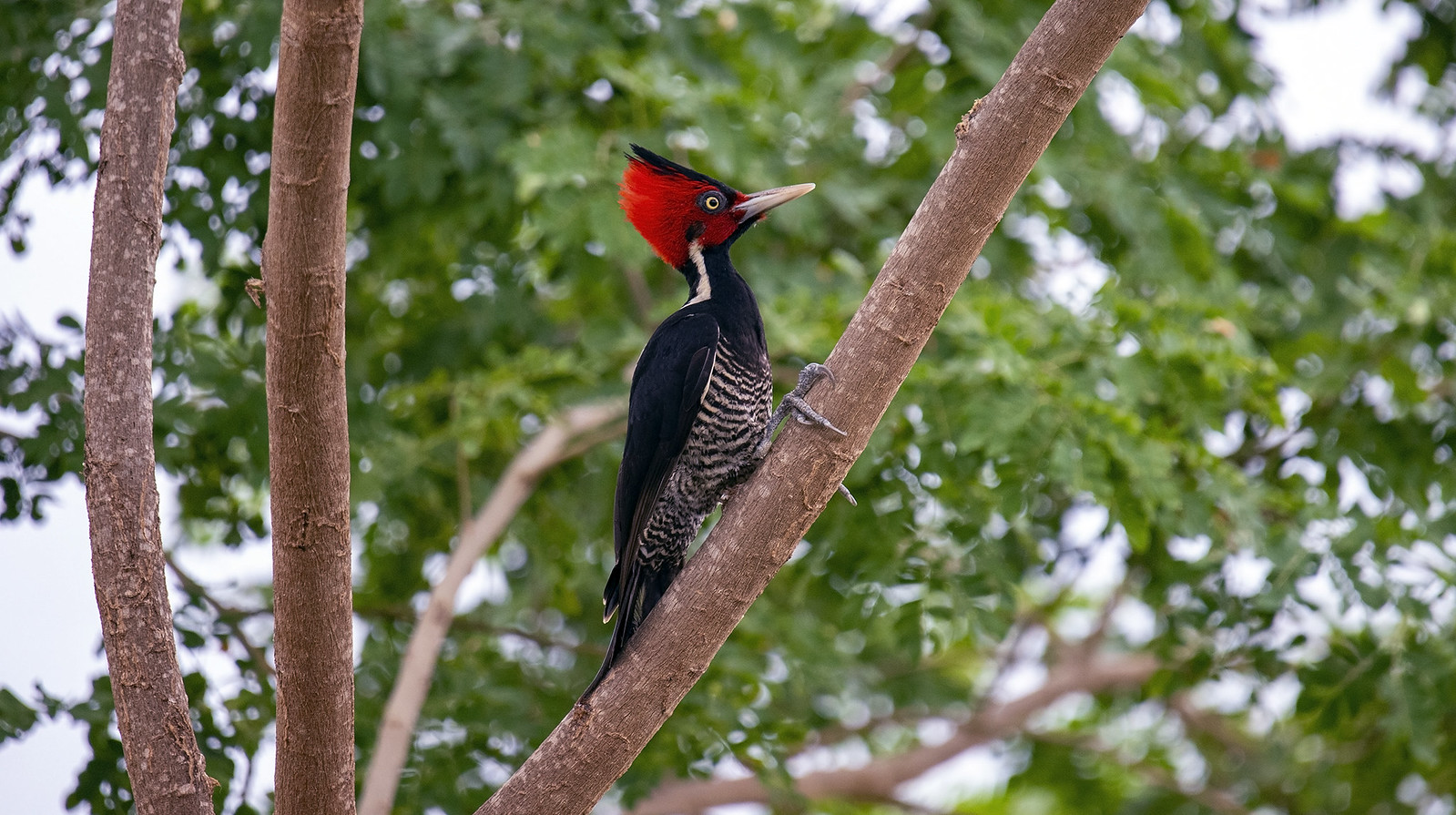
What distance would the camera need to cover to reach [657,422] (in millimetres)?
3137

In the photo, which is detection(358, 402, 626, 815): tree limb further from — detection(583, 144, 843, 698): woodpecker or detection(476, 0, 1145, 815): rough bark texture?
detection(476, 0, 1145, 815): rough bark texture

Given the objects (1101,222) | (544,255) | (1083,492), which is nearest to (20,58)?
(544,255)

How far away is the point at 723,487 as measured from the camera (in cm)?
336

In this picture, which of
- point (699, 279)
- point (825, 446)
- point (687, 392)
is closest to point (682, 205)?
point (699, 279)

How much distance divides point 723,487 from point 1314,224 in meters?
2.87

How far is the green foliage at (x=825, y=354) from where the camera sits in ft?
11.5

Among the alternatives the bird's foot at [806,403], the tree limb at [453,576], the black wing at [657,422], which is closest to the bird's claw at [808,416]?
the bird's foot at [806,403]

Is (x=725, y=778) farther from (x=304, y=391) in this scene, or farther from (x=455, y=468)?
(x=304, y=391)

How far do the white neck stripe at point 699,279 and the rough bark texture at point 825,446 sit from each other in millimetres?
996

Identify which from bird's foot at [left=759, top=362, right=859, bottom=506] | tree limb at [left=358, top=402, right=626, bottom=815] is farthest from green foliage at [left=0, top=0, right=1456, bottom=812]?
bird's foot at [left=759, top=362, right=859, bottom=506]

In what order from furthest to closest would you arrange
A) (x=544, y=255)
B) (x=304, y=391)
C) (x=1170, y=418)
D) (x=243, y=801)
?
1. (x=544, y=255)
2. (x=1170, y=418)
3. (x=243, y=801)
4. (x=304, y=391)

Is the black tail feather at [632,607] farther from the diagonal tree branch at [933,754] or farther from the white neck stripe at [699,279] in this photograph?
the diagonal tree branch at [933,754]

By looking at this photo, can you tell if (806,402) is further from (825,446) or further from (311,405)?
(311,405)

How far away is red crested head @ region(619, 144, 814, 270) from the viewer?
339cm
